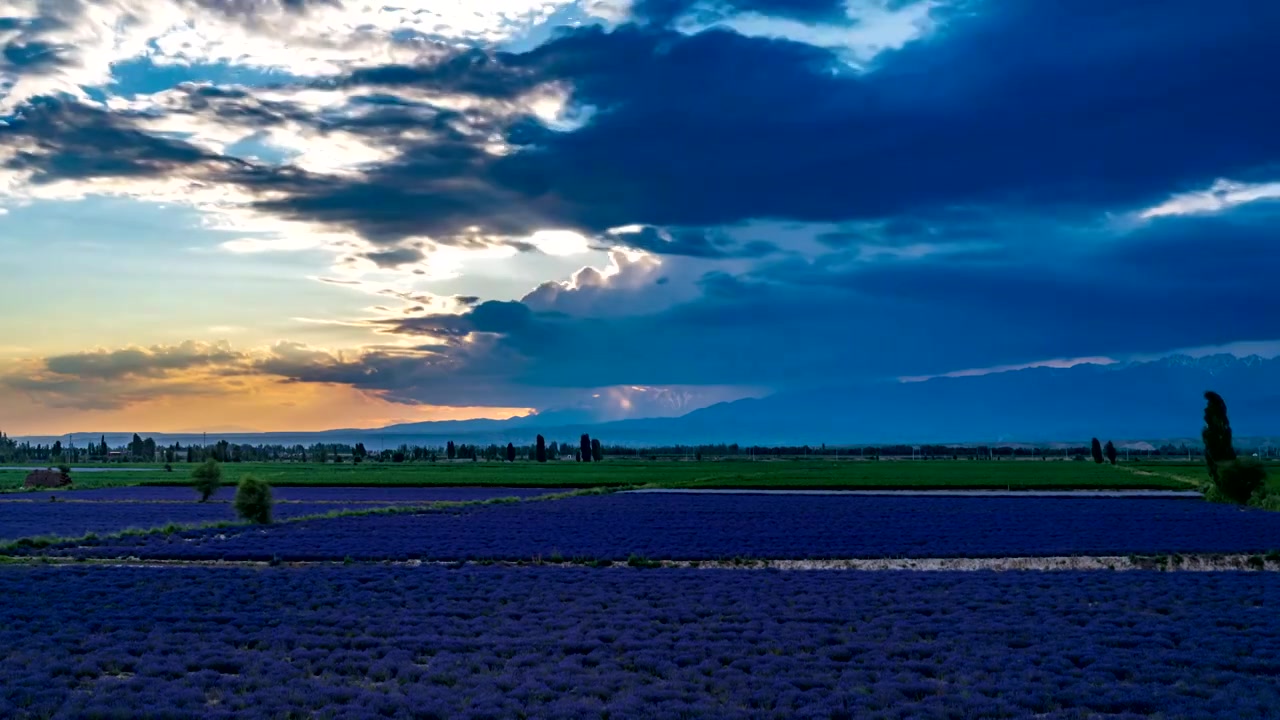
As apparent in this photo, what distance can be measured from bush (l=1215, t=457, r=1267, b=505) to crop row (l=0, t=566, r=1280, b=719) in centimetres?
4194

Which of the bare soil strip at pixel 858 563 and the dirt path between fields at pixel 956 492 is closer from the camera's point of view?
the bare soil strip at pixel 858 563

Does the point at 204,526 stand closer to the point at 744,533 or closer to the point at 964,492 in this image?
the point at 744,533

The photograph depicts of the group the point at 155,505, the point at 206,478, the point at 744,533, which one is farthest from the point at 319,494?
the point at 744,533

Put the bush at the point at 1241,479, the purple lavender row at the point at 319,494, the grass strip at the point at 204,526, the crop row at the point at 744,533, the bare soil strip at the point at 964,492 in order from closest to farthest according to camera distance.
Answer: the crop row at the point at 744,533 < the grass strip at the point at 204,526 < the bush at the point at 1241,479 < the purple lavender row at the point at 319,494 < the bare soil strip at the point at 964,492

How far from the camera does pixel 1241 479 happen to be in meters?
62.6

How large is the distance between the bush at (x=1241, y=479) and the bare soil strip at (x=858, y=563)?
33.1 m

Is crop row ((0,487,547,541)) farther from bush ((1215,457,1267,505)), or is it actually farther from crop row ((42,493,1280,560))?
bush ((1215,457,1267,505))

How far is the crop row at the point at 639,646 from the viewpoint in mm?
14453

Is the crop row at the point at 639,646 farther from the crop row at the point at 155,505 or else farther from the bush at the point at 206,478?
the bush at the point at 206,478

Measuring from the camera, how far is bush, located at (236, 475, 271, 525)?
46.8m

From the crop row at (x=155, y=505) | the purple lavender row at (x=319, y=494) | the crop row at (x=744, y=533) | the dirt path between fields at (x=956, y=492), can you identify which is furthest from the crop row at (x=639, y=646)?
the dirt path between fields at (x=956, y=492)

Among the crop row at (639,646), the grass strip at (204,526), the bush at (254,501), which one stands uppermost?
the bush at (254,501)

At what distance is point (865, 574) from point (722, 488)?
54.7 m

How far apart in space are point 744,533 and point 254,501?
22.6 meters
